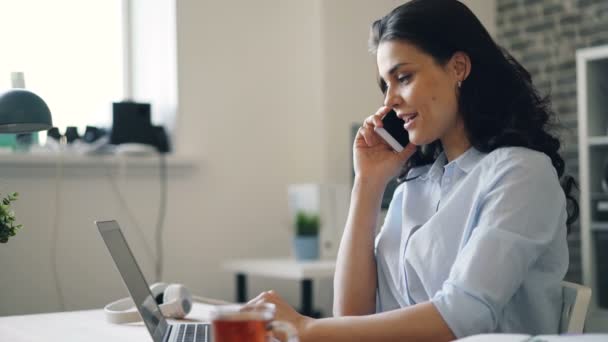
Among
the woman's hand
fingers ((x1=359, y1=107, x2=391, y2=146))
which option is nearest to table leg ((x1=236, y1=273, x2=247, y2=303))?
fingers ((x1=359, y1=107, x2=391, y2=146))

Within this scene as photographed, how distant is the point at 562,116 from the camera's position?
15.0 feet

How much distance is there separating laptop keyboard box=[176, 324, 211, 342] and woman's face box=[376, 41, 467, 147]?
1.75 ft

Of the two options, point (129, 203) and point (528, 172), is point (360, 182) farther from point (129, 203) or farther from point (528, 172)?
point (129, 203)

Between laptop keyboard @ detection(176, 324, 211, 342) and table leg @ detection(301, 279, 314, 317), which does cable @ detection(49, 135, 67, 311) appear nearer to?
table leg @ detection(301, 279, 314, 317)

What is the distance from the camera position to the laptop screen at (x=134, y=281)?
4.25 ft

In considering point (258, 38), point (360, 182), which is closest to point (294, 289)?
point (258, 38)

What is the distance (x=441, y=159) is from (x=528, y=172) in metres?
0.33

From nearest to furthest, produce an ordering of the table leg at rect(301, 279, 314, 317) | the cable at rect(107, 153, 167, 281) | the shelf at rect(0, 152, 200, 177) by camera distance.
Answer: the shelf at rect(0, 152, 200, 177) < the table leg at rect(301, 279, 314, 317) < the cable at rect(107, 153, 167, 281)

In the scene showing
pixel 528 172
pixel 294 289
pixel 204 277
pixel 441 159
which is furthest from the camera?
pixel 294 289

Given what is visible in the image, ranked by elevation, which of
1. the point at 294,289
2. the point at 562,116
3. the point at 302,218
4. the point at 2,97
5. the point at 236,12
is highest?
the point at 236,12

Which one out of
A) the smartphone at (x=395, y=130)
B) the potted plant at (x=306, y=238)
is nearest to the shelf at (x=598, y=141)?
the potted plant at (x=306, y=238)

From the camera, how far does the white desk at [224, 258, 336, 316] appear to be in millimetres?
3369

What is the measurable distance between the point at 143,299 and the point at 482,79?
754 millimetres

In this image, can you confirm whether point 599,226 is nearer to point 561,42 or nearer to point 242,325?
point 561,42
